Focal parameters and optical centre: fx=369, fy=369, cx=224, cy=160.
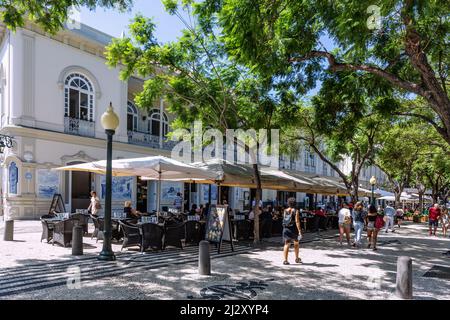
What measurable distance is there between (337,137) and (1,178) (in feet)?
58.2

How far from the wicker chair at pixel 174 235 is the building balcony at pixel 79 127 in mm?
11504

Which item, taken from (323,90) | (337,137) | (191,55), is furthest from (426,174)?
(191,55)

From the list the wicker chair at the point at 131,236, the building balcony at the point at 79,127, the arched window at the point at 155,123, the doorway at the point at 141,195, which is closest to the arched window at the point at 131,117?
the arched window at the point at 155,123

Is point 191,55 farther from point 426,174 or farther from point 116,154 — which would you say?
point 426,174

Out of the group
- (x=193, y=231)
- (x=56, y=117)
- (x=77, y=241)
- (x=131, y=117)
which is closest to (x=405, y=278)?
(x=193, y=231)

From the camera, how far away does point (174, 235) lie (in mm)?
10195

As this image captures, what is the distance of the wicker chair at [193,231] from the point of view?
10847mm

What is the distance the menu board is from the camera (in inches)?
392

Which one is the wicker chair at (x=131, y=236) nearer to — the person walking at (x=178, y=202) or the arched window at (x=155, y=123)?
the person walking at (x=178, y=202)

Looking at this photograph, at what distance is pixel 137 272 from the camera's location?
729 centimetres

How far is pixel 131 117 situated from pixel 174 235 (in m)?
15.6

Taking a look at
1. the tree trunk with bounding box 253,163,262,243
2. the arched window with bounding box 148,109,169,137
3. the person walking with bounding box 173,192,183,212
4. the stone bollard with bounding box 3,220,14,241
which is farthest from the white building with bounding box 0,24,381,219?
the tree trunk with bounding box 253,163,262,243

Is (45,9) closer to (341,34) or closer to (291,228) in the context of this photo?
(341,34)

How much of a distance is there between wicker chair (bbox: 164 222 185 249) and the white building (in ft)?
34.0
